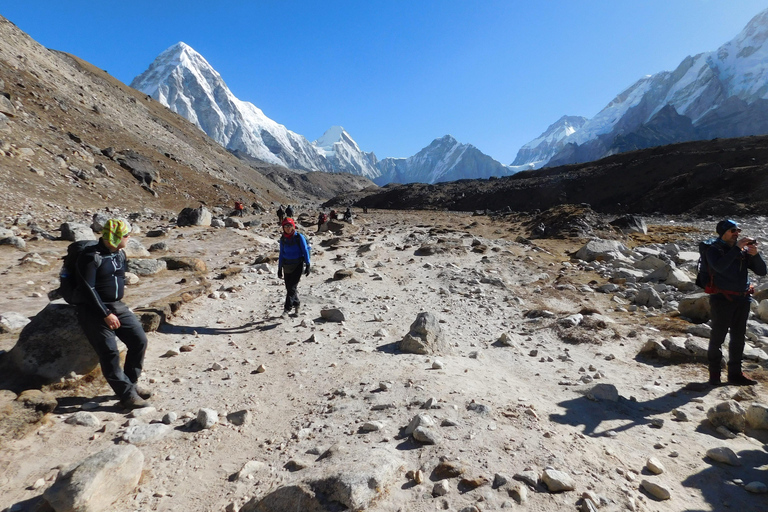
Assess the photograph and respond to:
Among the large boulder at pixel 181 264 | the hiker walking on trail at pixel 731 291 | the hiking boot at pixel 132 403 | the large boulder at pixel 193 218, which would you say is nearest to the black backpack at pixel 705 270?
the hiker walking on trail at pixel 731 291

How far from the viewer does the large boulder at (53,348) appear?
491 cm

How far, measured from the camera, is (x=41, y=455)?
Result: 3764mm

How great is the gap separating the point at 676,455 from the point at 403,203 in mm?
83655

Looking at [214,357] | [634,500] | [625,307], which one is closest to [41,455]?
[214,357]

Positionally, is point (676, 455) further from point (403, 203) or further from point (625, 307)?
point (403, 203)

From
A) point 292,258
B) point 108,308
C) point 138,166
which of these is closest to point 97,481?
point 108,308

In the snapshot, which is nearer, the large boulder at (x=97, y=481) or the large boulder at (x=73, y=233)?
the large boulder at (x=97, y=481)

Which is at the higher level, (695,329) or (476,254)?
(476,254)

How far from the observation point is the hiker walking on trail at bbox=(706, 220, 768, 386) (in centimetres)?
568

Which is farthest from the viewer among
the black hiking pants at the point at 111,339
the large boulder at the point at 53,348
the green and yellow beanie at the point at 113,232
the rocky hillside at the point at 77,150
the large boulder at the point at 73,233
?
the rocky hillside at the point at 77,150

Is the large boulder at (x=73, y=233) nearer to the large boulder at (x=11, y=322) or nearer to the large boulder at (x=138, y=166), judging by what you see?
the large boulder at (x=11, y=322)

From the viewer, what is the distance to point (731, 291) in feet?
18.8

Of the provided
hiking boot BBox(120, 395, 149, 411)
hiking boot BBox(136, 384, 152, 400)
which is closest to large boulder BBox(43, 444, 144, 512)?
hiking boot BBox(120, 395, 149, 411)

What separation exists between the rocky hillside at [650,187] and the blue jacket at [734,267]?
40.8 m
